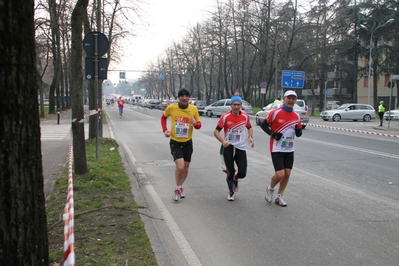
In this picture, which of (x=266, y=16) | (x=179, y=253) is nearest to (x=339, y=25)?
(x=266, y=16)

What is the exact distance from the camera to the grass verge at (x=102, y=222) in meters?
4.11

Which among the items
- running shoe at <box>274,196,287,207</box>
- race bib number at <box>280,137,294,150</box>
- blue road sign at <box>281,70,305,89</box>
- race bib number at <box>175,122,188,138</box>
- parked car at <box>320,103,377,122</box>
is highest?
blue road sign at <box>281,70,305,89</box>

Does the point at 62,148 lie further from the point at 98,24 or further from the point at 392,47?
the point at 392,47

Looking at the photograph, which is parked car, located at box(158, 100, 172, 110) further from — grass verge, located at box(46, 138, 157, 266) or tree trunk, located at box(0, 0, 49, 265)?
tree trunk, located at box(0, 0, 49, 265)

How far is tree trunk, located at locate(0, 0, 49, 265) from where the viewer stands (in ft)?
7.82

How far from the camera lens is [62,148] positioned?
13.5m

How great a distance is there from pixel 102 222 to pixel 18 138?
9.60 ft

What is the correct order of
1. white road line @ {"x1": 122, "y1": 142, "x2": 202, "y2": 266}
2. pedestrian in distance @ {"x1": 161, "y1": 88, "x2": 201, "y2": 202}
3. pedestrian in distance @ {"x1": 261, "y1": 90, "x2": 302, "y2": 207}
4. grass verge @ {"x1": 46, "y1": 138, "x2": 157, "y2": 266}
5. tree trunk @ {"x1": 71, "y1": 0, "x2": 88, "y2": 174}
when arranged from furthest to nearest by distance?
tree trunk @ {"x1": 71, "y1": 0, "x2": 88, "y2": 174}, pedestrian in distance @ {"x1": 161, "y1": 88, "x2": 201, "y2": 202}, pedestrian in distance @ {"x1": 261, "y1": 90, "x2": 302, "y2": 207}, white road line @ {"x1": 122, "y1": 142, "x2": 202, "y2": 266}, grass verge @ {"x1": 46, "y1": 138, "x2": 157, "y2": 266}

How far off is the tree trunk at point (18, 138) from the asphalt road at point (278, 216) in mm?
1832

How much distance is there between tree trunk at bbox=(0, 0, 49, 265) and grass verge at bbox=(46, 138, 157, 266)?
1509 mm

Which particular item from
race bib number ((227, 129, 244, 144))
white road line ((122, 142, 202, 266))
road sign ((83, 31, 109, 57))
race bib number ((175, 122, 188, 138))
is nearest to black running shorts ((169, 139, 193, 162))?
race bib number ((175, 122, 188, 138))

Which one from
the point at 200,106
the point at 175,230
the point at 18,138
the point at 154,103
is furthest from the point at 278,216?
the point at 154,103

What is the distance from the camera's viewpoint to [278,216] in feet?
19.1

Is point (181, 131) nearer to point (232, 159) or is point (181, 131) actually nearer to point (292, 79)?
point (232, 159)
